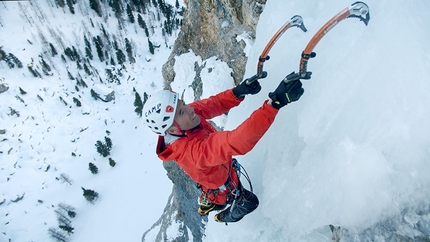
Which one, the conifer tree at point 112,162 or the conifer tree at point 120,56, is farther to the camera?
the conifer tree at point 120,56

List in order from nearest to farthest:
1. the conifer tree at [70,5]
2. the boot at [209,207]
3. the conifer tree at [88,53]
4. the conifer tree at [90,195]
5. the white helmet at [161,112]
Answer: the white helmet at [161,112]
the boot at [209,207]
the conifer tree at [90,195]
the conifer tree at [88,53]
the conifer tree at [70,5]

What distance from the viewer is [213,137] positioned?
2279mm

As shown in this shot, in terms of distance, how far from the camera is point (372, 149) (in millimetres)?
2094

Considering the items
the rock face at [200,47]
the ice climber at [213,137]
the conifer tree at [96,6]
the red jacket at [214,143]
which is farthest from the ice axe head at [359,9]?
the conifer tree at [96,6]

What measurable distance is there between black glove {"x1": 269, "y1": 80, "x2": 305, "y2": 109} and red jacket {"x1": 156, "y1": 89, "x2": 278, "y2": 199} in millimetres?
59

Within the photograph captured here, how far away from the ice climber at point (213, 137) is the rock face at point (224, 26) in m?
4.15

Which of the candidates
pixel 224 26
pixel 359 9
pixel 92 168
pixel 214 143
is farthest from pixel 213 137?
pixel 92 168

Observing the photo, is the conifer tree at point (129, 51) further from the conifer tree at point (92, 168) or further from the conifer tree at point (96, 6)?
the conifer tree at point (92, 168)

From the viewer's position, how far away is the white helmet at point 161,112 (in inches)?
103

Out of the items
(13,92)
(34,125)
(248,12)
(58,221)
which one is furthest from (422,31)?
(13,92)

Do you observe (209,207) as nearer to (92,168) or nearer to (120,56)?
(92,168)

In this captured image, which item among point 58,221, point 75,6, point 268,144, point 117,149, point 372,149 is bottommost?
point 58,221

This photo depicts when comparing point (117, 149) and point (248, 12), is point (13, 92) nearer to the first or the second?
point (117, 149)

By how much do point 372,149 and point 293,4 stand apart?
81.5 inches
